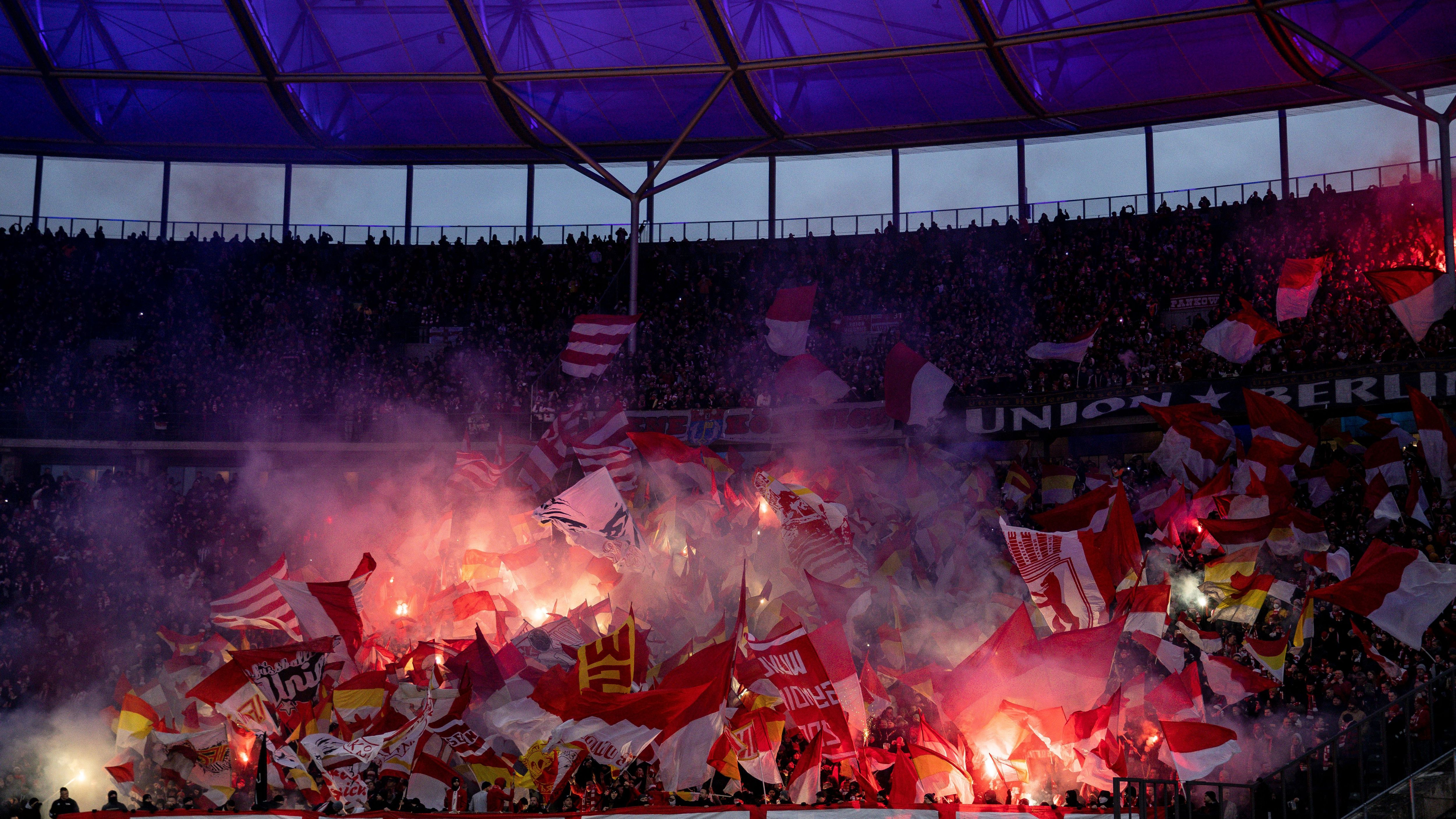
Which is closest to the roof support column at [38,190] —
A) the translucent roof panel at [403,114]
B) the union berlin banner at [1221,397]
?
the translucent roof panel at [403,114]

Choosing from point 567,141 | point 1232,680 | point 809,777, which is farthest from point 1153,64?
point 809,777

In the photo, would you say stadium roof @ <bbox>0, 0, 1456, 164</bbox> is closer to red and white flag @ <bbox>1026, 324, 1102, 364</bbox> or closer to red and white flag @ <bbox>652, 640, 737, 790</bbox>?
red and white flag @ <bbox>1026, 324, 1102, 364</bbox>

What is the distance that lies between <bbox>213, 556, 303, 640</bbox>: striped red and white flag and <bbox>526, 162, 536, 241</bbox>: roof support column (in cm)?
1814

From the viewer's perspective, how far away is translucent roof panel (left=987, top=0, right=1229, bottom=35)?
2505 cm

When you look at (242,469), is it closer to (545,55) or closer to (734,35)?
(545,55)

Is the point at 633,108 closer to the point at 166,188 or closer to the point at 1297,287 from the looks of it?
the point at 1297,287

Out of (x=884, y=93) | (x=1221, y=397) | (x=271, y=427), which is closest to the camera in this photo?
(x=1221, y=397)

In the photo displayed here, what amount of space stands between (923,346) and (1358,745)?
17992 millimetres

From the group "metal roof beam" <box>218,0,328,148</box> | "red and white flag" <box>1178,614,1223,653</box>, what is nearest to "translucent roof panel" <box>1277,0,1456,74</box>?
"red and white flag" <box>1178,614,1223,653</box>

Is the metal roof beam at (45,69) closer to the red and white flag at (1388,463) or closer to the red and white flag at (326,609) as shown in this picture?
the red and white flag at (326,609)

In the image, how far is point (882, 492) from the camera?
77.4 feet

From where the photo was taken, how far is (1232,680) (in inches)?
629

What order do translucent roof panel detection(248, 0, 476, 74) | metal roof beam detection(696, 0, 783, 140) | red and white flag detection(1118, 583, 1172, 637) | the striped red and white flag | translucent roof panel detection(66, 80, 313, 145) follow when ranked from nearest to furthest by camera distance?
red and white flag detection(1118, 583, 1172, 637), the striped red and white flag, metal roof beam detection(696, 0, 783, 140), translucent roof panel detection(248, 0, 476, 74), translucent roof panel detection(66, 80, 313, 145)

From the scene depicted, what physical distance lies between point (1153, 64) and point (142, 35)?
21.6 metres
